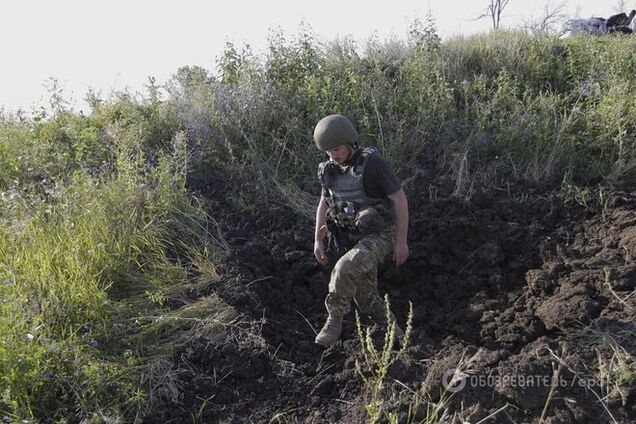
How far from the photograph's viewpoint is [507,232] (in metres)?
4.91

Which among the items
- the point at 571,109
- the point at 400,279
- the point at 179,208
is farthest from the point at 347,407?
the point at 571,109

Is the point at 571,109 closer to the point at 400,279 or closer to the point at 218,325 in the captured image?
the point at 400,279

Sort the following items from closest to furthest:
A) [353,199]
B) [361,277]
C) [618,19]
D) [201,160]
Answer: [361,277], [353,199], [201,160], [618,19]

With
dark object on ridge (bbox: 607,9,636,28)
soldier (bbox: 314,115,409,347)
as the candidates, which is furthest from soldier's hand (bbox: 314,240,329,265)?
dark object on ridge (bbox: 607,9,636,28)

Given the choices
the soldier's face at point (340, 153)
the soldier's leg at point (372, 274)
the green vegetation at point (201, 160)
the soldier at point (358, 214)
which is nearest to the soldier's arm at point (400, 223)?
the soldier at point (358, 214)

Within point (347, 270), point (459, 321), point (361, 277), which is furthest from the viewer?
point (459, 321)

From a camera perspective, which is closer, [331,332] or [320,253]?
[331,332]

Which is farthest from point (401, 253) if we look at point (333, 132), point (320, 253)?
point (333, 132)

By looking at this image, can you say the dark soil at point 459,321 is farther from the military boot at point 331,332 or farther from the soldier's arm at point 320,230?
the soldier's arm at point 320,230

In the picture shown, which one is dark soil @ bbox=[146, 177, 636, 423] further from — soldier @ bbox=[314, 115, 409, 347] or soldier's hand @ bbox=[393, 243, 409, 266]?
soldier's hand @ bbox=[393, 243, 409, 266]

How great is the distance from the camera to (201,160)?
6.10 meters

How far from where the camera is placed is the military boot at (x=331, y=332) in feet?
12.9

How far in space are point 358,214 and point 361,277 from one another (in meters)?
0.39

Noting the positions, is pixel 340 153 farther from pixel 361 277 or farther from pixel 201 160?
pixel 201 160
